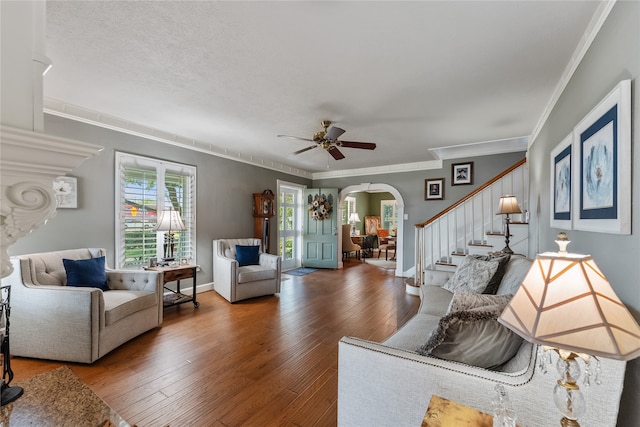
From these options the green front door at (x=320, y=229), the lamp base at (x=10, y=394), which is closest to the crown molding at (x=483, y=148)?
the green front door at (x=320, y=229)

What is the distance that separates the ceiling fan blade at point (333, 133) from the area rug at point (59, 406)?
279 centimetres

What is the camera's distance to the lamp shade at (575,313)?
31.0 inches

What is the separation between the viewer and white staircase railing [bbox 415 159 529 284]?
4055 millimetres

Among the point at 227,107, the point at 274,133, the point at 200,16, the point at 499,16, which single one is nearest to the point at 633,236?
the point at 499,16

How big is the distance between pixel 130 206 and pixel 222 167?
1631 mm

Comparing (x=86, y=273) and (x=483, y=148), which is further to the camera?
(x=483, y=148)

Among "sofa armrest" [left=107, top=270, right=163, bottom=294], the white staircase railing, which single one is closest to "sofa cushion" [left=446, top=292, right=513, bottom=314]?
the white staircase railing

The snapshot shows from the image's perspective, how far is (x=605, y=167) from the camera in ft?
4.65

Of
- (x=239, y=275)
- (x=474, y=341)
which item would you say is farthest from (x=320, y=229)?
(x=474, y=341)

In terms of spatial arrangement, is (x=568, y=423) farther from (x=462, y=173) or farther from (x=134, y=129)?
(x=462, y=173)

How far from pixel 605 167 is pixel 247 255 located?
422 centimetres

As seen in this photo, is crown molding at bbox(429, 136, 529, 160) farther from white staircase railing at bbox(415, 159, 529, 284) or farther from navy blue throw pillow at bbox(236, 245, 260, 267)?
navy blue throw pillow at bbox(236, 245, 260, 267)

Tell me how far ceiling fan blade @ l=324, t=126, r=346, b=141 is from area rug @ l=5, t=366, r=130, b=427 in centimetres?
279

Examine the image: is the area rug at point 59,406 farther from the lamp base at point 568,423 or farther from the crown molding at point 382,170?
the crown molding at point 382,170
